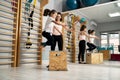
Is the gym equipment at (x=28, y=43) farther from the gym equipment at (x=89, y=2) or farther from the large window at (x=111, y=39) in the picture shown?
the large window at (x=111, y=39)

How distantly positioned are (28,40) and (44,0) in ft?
4.53

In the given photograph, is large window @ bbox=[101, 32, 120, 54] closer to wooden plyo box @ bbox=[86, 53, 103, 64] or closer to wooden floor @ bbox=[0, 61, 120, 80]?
wooden plyo box @ bbox=[86, 53, 103, 64]

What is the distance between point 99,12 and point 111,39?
2.39 metres

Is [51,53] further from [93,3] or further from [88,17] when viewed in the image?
[88,17]

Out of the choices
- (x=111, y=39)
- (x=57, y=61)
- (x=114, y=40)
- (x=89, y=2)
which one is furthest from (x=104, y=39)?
(x=57, y=61)

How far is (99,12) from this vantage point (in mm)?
7738

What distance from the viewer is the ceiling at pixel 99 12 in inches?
264

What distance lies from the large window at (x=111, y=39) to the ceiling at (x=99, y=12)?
32.8 inches

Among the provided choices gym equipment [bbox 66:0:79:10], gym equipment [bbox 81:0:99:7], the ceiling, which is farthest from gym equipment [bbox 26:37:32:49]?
gym equipment [bbox 81:0:99:7]

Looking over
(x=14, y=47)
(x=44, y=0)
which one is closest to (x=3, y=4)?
(x=14, y=47)

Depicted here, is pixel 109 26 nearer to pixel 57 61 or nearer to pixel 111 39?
pixel 111 39

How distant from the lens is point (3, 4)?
4.05m

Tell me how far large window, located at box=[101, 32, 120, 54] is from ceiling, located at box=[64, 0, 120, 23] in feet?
2.73

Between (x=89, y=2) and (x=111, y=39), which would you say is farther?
(x=111, y=39)
